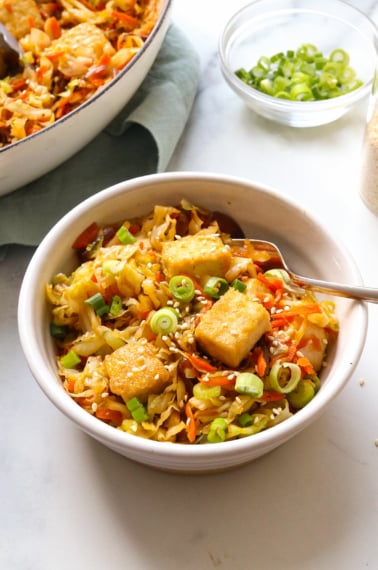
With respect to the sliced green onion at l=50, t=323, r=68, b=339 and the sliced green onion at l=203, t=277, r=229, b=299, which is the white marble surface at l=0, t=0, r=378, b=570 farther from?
the sliced green onion at l=203, t=277, r=229, b=299

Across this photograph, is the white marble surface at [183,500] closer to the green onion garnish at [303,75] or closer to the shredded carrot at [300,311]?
the shredded carrot at [300,311]

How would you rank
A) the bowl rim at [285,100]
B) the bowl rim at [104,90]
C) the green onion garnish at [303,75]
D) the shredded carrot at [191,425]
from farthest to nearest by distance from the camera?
the green onion garnish at [303,75] < the bowl rim at [285,100] < the bowl rim at [104,90] < the shredded carrot at [191,425]

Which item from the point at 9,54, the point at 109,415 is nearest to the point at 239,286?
the point at 109,415

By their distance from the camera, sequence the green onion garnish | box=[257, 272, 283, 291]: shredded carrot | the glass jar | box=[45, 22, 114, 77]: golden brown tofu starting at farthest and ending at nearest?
the green onion garnish → box=[45, 22, 114, 77]: golden brown tofu → the glass jar → box=[257, 272, 283, 291]: shredded carrot

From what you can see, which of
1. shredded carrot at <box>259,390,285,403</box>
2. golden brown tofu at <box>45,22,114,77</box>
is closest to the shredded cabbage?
shredded carrot at <box>259,390,285,403</box>

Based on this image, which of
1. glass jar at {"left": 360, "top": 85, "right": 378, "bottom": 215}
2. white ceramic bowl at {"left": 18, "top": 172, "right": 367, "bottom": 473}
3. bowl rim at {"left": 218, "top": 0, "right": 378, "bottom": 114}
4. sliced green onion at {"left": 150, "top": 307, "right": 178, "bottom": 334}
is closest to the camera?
white ceramic bowl at {"left": 18, "top": 172, "right": 367, "bottom": 473}

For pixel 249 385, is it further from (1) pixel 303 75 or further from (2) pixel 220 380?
(1) pixel 303 75

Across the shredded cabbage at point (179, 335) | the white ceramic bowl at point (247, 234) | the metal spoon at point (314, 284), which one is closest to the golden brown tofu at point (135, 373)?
the shredded cabbage at point (179, 335)
